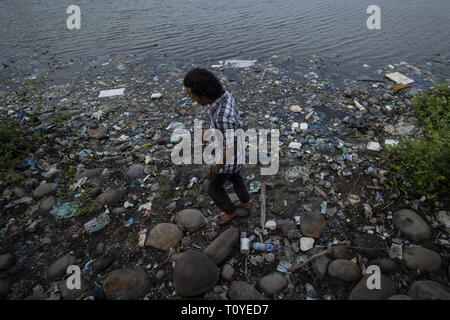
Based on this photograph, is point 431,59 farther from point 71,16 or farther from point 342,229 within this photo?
point 71,16

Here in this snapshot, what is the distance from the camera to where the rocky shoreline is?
2.18 metres

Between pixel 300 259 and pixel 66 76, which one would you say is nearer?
pixel 300 259

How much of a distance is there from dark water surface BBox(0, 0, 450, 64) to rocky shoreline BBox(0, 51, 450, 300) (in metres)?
2.62

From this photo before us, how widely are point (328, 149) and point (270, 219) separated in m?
1.52

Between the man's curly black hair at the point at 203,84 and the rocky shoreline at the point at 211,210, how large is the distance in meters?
1.37

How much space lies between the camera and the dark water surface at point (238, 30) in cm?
696

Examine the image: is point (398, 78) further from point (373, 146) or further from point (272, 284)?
A: point (272, 284)

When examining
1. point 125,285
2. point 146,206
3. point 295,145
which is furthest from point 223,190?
point 295,145

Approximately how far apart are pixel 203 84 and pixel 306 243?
70.0 inches

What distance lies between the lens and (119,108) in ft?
16.0

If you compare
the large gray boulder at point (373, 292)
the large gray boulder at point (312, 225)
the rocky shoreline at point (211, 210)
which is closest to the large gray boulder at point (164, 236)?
the rocky shoreline at point (211, 210)

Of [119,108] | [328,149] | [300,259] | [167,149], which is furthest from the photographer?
[119,108]

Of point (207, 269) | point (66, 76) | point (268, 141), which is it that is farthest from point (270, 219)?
point (66, 76)

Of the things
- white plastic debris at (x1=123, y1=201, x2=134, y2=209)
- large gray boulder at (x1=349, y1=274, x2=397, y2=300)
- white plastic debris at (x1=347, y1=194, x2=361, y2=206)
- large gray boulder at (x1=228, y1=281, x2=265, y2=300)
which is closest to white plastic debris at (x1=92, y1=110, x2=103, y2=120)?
white plastic debris at (x1=123, y1=201, x2=134, y2=209)
